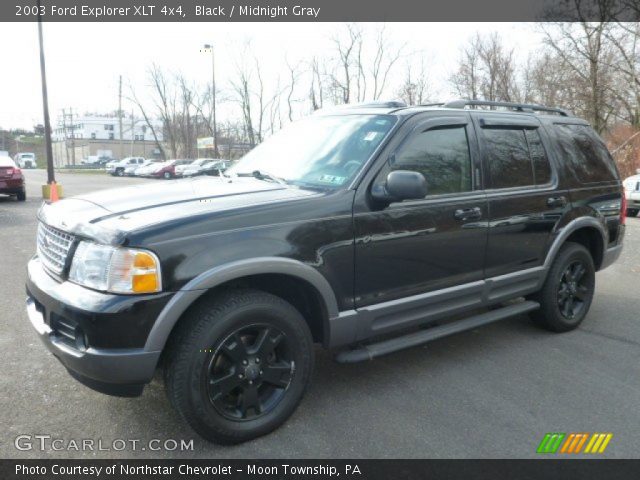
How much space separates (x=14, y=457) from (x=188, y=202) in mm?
1640

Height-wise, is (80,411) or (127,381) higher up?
(127,381)

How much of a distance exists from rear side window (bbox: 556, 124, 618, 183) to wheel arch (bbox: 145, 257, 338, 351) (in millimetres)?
2859

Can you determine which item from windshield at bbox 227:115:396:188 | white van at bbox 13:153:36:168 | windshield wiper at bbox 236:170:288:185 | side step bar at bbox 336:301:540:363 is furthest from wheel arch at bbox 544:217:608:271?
white van at bbox 13:153:36:168

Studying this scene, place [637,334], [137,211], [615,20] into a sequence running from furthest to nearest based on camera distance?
[615,20] → [637,334] → [137,211]

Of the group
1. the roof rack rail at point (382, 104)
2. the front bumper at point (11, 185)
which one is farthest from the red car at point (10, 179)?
the roof rack rail at point (382, 104)

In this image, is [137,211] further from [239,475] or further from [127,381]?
[239,475]

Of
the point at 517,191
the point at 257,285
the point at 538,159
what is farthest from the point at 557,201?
the point at 257,285

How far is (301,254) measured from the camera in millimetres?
3018

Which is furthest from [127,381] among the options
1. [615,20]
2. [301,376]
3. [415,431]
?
[615,20]

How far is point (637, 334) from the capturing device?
4723 millimetres

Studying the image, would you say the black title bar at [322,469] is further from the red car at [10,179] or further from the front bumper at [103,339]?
the red car at [10,179]

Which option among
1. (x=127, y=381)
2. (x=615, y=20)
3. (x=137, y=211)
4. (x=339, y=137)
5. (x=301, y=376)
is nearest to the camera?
(x=127, y=381)

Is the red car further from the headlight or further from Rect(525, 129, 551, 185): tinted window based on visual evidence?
Rect(525, 129, 551, 185): tinted window

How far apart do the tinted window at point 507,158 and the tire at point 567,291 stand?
0.87 m
